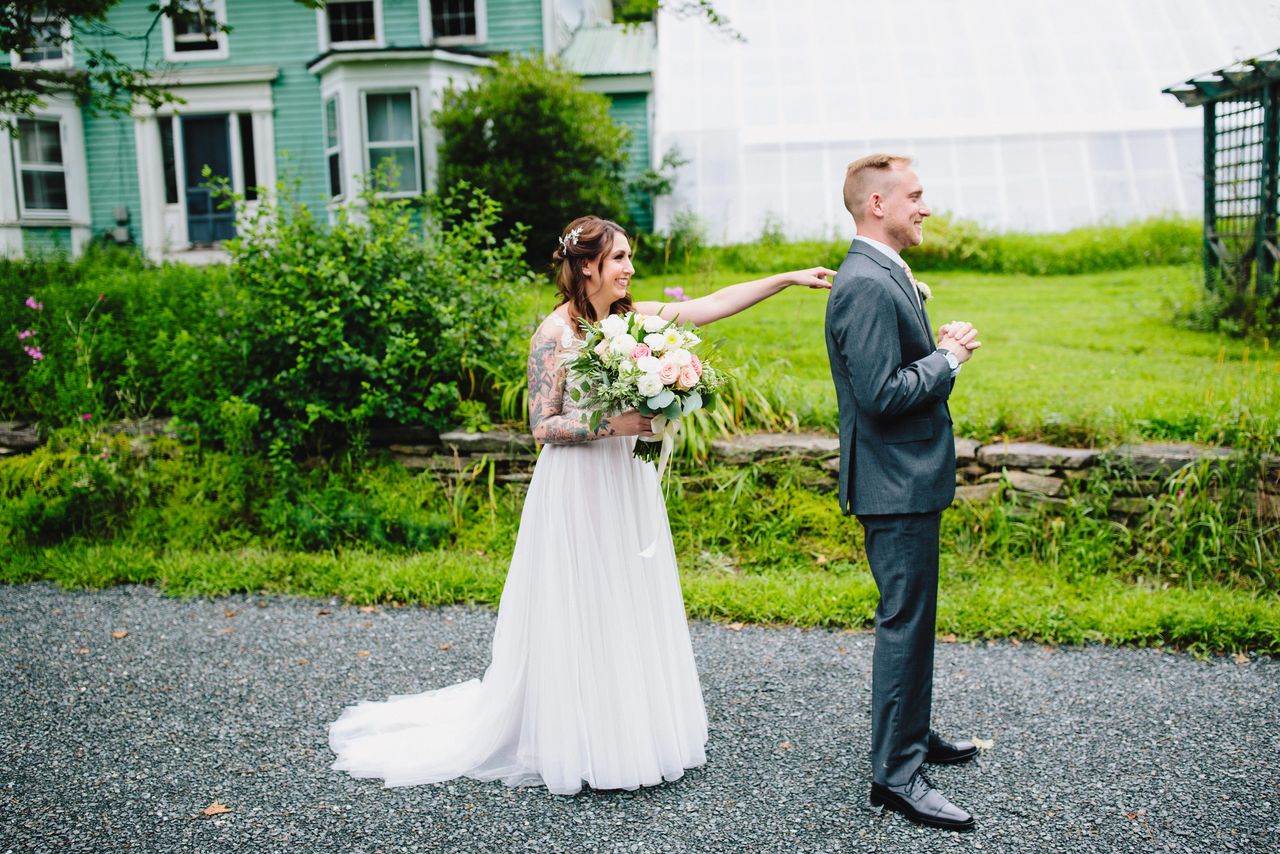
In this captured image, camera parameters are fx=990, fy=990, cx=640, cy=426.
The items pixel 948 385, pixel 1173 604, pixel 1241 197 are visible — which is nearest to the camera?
pixel 948 385

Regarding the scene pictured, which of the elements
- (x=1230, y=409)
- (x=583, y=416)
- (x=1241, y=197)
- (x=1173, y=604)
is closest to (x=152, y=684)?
(x=583, y=416)

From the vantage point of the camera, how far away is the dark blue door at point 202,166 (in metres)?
19.1

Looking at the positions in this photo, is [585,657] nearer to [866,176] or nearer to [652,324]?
[652,324]

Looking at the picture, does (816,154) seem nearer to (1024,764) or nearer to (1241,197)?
(1241,197)

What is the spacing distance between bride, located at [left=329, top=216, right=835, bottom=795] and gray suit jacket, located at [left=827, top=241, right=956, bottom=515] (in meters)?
0.49

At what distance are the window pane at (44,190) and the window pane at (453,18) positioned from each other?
Answer: 7.79m

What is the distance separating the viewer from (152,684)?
15.7 feet

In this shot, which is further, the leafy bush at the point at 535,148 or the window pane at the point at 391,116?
the window pane at the point at 391,116

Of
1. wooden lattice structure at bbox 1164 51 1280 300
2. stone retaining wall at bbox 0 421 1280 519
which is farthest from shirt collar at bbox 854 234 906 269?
wooden lattice structure at bbox 1164 51 1280 300

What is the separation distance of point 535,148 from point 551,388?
12.1 metres

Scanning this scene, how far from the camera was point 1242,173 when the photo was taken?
1110 centimetres

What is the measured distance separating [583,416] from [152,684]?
2.74 m

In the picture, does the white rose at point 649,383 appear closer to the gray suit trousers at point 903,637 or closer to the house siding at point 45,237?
the gray suit trousers at point 903,637

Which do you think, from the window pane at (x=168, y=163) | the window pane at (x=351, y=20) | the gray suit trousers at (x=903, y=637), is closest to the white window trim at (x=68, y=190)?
the window pane at (x=168, y=163)
